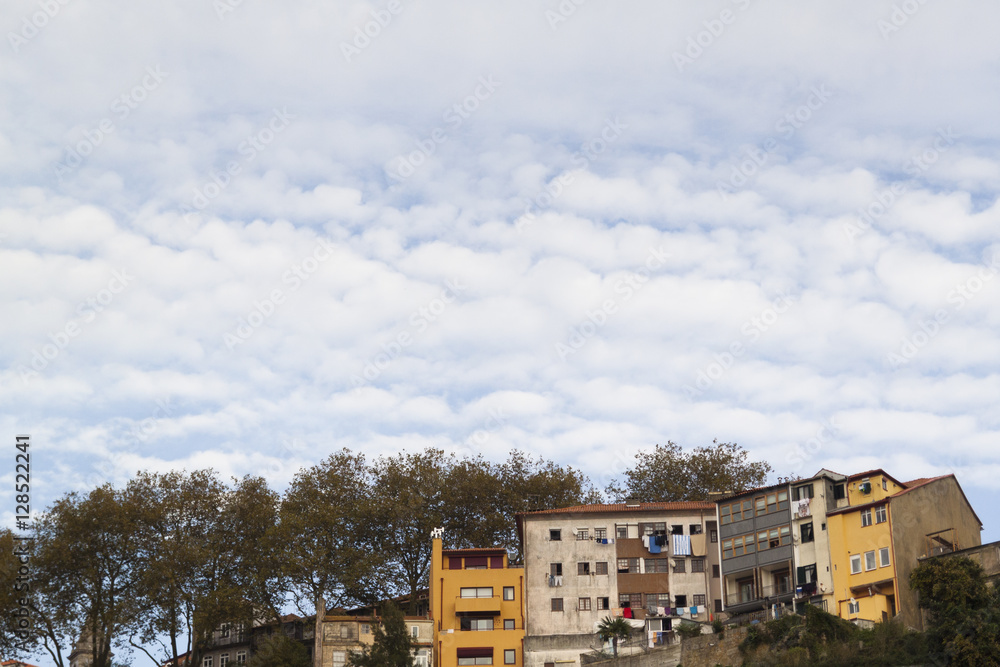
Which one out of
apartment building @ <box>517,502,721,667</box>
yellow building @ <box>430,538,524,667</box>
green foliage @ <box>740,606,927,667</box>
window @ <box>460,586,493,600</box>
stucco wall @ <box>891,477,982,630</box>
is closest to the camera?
green foliage @ <box>740,606,927,667</box>

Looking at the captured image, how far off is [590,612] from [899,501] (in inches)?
874

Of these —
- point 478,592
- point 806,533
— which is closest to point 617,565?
point 478,592

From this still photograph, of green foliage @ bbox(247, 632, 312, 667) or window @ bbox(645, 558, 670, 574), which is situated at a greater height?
window @ bbox(645, 558, 670, 574)

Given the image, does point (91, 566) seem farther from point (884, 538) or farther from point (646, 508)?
point (884, 538)

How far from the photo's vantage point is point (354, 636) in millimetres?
83062

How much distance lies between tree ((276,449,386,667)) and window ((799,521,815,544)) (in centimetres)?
3082

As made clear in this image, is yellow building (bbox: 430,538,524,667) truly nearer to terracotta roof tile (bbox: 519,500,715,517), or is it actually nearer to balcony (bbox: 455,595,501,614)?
balcony (bbox: 455,595,501,614)

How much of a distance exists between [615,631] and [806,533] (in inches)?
531

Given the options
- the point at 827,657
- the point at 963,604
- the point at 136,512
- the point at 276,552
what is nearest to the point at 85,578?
the point at 136,512

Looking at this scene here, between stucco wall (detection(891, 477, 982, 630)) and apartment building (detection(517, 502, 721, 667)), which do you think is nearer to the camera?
stucco wall (detection(891, 477, 982, 630))

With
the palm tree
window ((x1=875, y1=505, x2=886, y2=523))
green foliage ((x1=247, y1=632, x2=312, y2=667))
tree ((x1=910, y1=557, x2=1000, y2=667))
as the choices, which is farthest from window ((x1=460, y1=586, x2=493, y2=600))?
tree ((x1=910, y1=557, x2=1000, y2=667))

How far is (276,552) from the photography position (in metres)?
86.2

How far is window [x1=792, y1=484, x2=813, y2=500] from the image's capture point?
78.1 meters

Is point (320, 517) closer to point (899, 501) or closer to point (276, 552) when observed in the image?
point (276, 552)
